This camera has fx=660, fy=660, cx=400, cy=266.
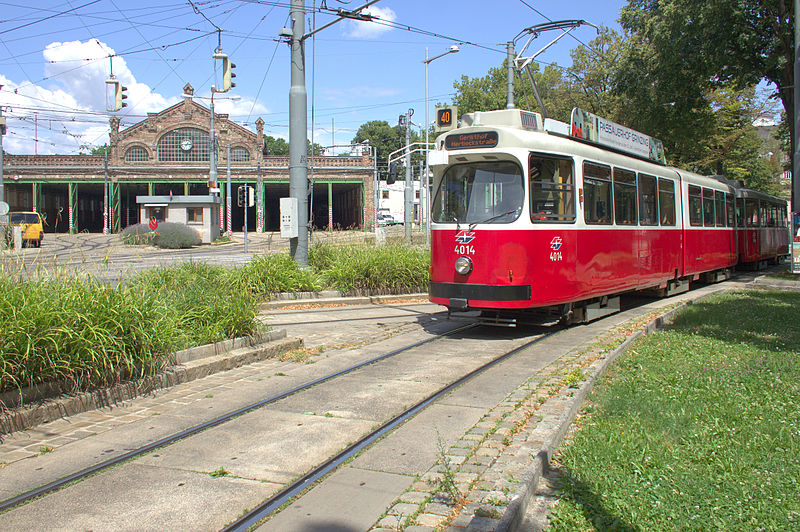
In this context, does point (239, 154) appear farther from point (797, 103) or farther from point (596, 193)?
point (596, 193)

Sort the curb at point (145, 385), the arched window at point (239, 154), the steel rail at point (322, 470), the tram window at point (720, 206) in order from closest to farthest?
the steel rail at point (322, 470) < the curb at point (145, 385) < the tram window at point (720, 206) < the arched window at point (239, 154)

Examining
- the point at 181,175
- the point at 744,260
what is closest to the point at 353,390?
the point at 744,260

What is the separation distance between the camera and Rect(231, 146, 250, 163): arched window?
58.3m

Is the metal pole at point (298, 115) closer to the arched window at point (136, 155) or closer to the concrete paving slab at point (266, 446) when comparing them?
the concrete paving slab at point (266, 446)

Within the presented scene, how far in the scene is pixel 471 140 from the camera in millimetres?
10297

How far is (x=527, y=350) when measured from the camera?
9414mm

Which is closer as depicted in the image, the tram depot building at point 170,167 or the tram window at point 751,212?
the tram window at point 751,212

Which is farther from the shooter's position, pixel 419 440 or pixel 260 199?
pixel 260 199

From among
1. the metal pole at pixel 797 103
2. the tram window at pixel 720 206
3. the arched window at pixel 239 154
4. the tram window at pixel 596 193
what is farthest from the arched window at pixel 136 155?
the tram window at pixel 596 193

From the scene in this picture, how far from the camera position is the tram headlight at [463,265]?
1010cm

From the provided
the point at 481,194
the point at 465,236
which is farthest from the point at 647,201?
the point at 465,236

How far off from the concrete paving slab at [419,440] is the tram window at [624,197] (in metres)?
7.32

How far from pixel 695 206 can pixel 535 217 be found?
8.90m

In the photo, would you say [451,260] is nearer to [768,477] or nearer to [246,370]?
[246,370]
